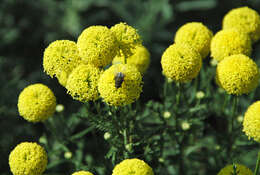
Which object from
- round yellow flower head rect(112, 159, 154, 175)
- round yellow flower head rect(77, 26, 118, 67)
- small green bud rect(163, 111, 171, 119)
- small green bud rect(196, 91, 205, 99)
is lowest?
small green bud rect(163, 111, 171, 119)

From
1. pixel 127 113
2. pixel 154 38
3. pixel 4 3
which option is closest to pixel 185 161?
pixel 127 113

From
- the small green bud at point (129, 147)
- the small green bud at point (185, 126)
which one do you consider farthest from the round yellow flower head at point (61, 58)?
the small green bud at point (185, 126)

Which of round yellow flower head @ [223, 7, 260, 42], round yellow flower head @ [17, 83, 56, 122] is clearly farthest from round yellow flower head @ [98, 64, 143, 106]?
round yellow flower head @ [223, 7, 260, 42]

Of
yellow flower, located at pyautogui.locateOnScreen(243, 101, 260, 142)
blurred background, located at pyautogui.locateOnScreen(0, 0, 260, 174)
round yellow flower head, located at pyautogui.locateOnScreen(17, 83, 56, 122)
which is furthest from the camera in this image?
blurred background, located at pyautogui.locateOnScreen(0, 0, 260, 174)

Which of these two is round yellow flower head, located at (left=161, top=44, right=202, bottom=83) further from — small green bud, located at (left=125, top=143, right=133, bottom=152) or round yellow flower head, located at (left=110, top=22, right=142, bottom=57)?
small green bud, located at (left=125, top=143, right=133, bottom=152)

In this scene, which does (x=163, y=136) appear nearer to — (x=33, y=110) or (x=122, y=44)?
(x=122, y=44)

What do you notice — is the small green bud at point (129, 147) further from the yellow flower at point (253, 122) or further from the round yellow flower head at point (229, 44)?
the round yellow flower head at point (229, 44)

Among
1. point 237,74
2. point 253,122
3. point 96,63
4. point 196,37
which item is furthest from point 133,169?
point 196,37
